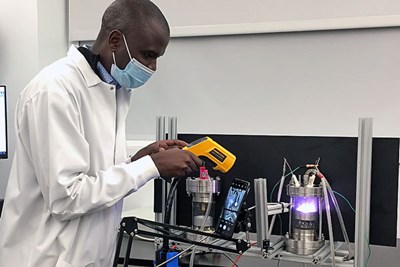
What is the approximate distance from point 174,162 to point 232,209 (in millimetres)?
240

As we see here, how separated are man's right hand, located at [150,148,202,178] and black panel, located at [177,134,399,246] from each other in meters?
0.42

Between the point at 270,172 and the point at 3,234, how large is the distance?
2.70ft

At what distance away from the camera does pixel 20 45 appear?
8.16ft

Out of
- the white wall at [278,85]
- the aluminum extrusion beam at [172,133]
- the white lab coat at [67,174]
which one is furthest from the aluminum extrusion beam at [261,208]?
the white wall at [278,85]

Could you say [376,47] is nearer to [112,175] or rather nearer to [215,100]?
[215,100]

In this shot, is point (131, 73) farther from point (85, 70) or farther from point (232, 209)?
point (232, 209)

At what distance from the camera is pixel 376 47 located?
2098 millimetres

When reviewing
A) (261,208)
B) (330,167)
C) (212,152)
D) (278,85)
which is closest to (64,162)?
(212,152)

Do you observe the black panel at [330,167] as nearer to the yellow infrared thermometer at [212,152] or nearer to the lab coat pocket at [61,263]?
the yellow infrared thermometer at [212,152]

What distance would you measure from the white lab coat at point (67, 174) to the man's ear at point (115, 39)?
8 cm

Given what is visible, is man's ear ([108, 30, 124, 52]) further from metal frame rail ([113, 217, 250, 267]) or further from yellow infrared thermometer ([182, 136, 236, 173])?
metal frame rail ([113, 217, 250, 267])

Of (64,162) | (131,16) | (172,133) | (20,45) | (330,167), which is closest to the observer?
(64,162)

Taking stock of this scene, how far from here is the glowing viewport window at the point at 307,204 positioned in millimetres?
1378

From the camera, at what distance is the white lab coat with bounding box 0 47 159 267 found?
111 centimetres
